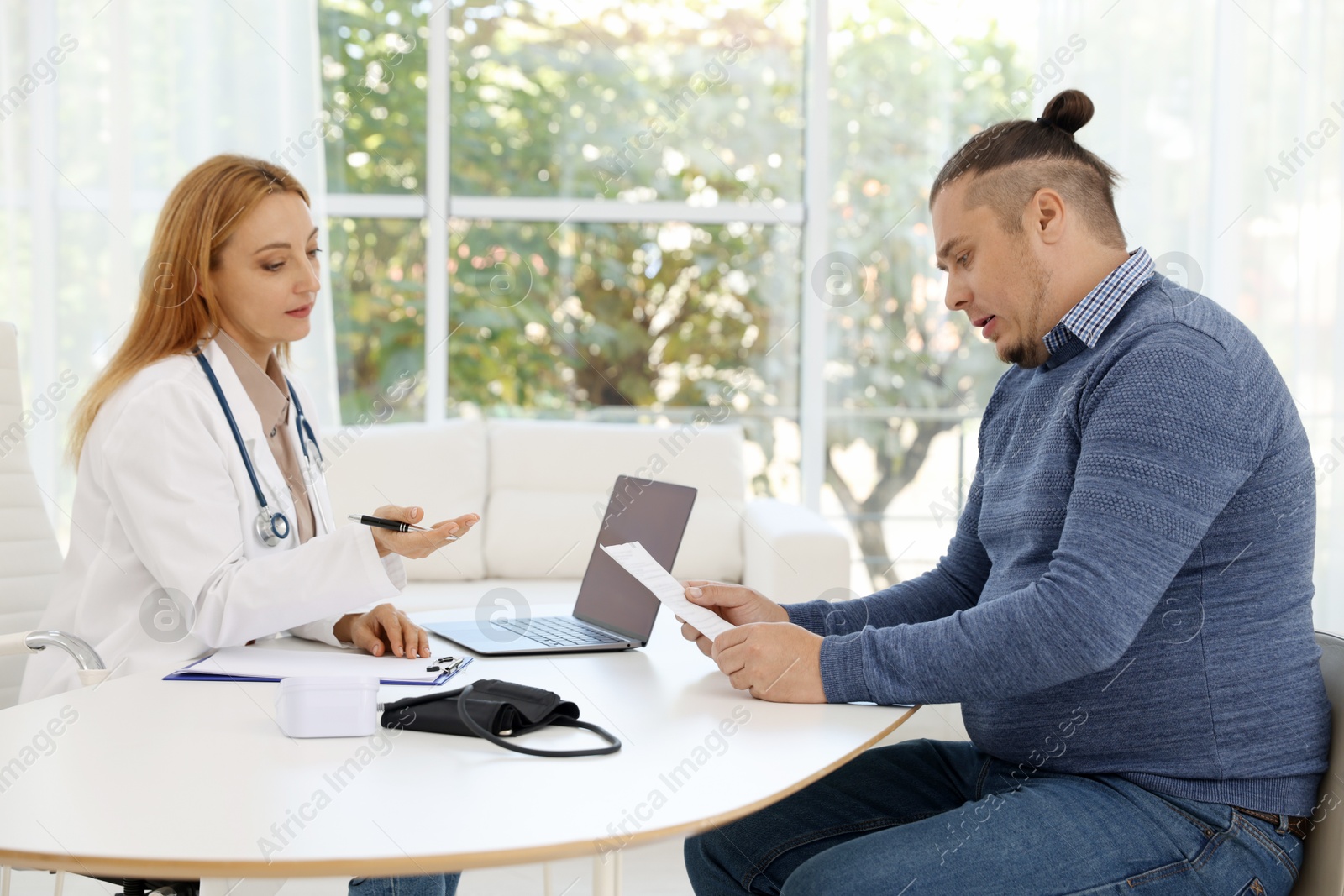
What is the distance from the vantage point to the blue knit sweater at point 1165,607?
3.49ft

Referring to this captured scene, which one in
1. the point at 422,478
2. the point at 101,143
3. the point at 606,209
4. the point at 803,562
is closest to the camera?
the point at 803,562

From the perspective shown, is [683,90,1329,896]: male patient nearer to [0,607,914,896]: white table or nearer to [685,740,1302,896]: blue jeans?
[685,740,1302,896]: blue jeans

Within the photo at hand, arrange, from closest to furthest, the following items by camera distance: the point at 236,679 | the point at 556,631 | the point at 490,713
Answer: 1. the point at 490,713
2. the point at 236,679
3. the point at 556,631

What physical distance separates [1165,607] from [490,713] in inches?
27.5

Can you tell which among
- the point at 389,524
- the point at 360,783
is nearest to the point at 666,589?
the point at 389,524

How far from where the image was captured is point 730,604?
1354 mm

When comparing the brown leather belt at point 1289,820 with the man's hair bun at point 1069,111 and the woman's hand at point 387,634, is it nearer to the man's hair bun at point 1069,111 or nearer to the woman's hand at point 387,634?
the man's hair bun at point 1069,111

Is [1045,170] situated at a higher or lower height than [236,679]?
higher

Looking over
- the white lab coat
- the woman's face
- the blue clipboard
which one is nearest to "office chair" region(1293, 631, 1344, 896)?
the blue clipboard

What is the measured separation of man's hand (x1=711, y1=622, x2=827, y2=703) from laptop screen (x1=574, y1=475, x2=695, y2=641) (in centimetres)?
25

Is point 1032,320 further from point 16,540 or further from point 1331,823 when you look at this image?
point 16,540

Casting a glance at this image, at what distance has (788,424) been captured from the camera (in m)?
4.33

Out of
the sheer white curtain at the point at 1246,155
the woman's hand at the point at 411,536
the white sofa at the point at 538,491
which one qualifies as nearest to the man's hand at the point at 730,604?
the woman's hand at the point at 411,536

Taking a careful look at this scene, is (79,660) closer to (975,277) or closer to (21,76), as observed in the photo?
(975,277)
